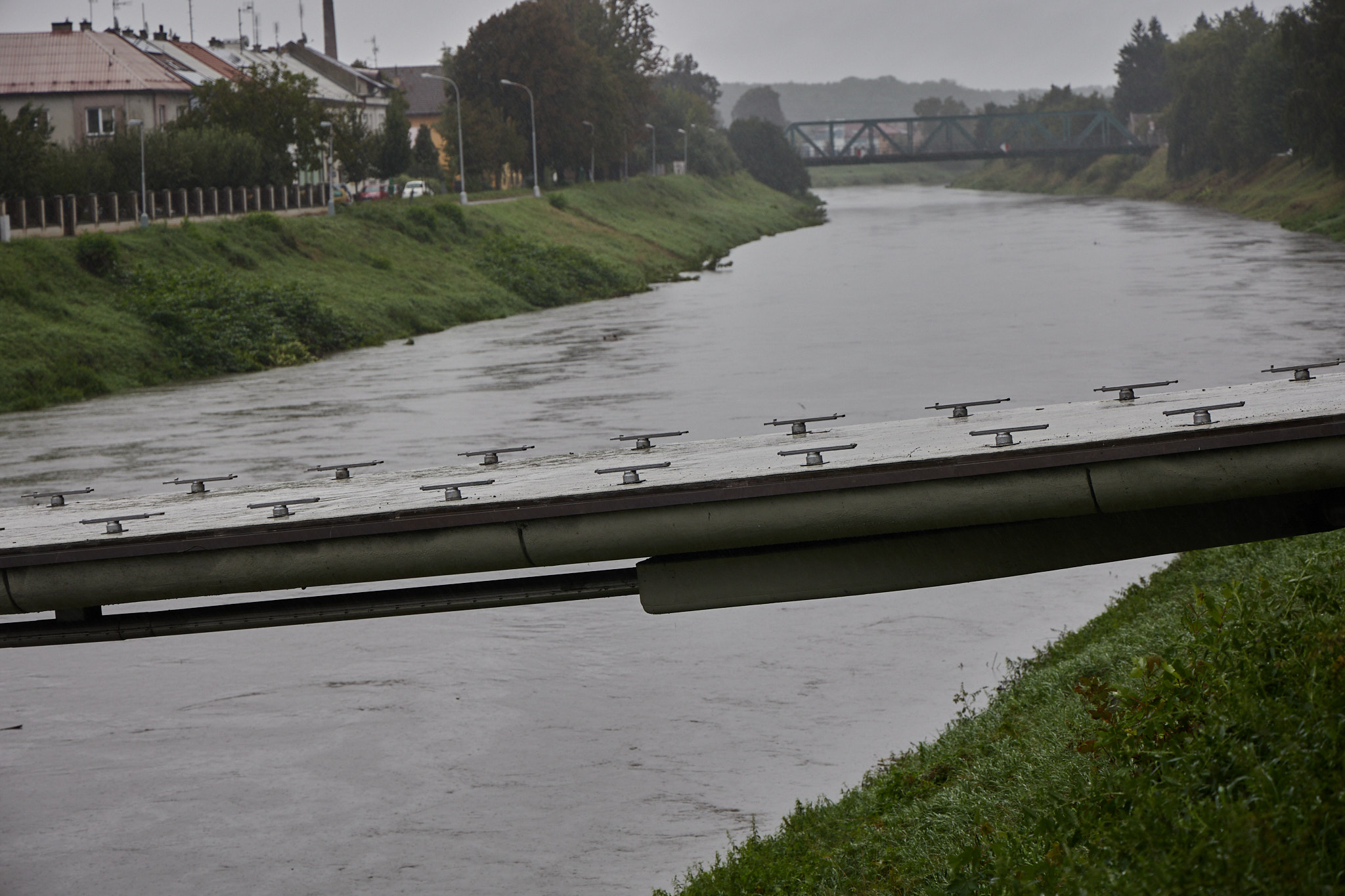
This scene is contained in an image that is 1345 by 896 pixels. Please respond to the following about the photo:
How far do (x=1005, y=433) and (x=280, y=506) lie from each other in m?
4.01

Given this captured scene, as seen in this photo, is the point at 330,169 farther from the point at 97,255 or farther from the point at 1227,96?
the point at 1227,96

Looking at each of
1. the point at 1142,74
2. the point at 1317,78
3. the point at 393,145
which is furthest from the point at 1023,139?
the point at 393,145

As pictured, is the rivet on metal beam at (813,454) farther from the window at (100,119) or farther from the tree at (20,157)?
the window at (100,119)

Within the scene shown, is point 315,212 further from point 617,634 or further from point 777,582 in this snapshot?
point 777,582

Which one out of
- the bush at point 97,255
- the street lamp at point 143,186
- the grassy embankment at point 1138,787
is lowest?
the grassy embankment at point 1138,787

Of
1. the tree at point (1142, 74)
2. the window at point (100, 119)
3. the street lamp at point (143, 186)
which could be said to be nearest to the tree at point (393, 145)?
the window at point (100, 119)

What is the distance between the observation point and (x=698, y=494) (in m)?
7.69

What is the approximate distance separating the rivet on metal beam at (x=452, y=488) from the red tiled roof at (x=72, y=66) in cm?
5930

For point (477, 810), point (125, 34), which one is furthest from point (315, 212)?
point (477, 810)

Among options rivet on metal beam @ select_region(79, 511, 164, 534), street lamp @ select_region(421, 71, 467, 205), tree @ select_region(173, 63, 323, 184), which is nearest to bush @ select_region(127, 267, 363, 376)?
tree @ select_region(173, 63, 323, 184)

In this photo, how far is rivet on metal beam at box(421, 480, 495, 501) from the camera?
8.24 meters

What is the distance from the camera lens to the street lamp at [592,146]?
285 feet

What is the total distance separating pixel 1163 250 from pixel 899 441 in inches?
2215

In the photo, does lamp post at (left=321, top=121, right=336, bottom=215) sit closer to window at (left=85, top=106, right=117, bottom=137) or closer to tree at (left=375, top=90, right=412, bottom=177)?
tree at (left=375, top=90, right=412, bottom=177)
